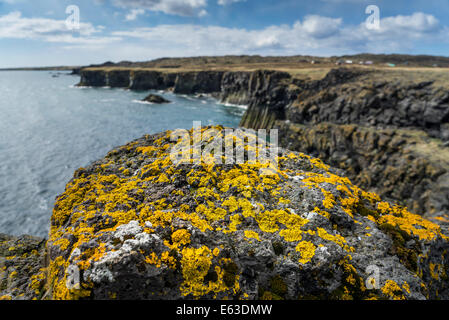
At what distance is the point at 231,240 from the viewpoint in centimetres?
624

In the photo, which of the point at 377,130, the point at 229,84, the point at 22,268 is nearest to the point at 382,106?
the point at 377,130

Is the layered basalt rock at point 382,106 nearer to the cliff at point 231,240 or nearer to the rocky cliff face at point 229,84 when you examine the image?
the rocky cliff face at point 229,84

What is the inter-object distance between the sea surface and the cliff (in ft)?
90.4

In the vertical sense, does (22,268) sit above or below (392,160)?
above

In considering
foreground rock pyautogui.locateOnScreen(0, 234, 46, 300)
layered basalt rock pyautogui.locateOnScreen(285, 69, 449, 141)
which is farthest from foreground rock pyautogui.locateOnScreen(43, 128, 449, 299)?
layered basalt rock pyautogui.locateOnScreen(285, 69, 449, 141)

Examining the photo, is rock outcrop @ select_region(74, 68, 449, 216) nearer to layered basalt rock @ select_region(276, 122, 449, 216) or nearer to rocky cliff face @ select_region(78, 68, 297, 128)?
layered basalt rock @ select_region(276, 122, 449, 216)

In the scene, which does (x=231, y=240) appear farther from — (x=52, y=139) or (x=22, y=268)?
(x=52, y=139)

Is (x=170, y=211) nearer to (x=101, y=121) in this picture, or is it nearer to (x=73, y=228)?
(x=73, y=228)

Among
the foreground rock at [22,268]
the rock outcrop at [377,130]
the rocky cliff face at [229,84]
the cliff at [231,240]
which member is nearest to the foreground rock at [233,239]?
the cliff at [231,240]

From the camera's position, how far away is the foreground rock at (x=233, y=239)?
5102 mm

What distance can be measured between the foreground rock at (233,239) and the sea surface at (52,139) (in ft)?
90.8

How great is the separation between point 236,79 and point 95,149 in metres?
100

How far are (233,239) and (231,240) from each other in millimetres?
65
